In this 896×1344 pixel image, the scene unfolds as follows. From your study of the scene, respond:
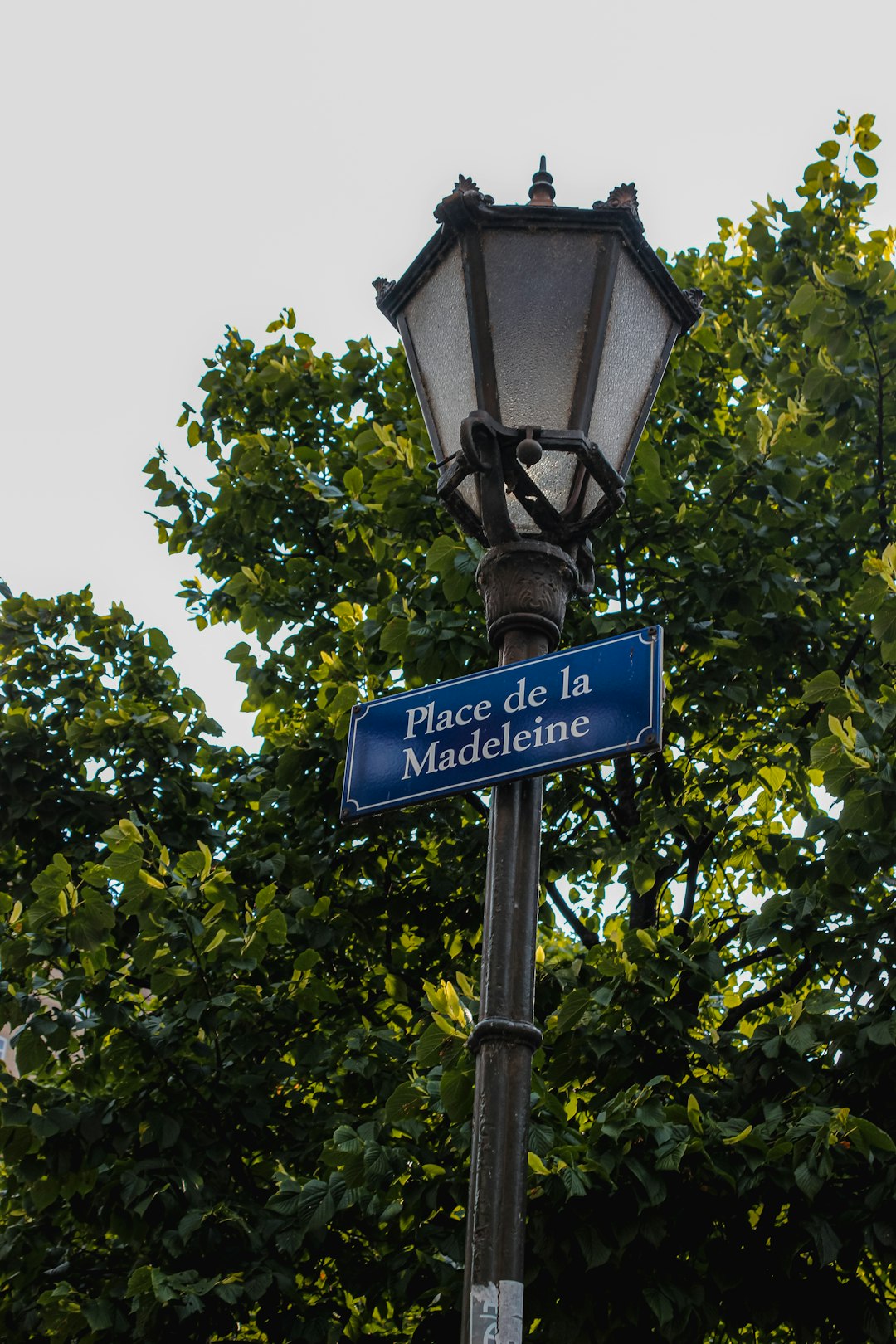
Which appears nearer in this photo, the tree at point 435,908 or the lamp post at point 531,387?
the lamp post at point 531,387

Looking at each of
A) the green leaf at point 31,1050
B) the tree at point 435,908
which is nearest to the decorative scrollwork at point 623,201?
the tree at point 435,908

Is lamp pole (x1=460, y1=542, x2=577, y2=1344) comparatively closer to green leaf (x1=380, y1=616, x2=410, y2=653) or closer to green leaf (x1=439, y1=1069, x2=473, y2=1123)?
green leaf (x1=439, y1=1069, x2=473, y2=1123)

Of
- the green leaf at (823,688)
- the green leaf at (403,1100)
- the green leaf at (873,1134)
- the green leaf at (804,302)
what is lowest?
the green leaf at (873,1134)

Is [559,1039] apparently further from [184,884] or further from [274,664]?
[274,664]

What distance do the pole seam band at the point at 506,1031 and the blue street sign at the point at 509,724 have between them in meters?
0.56

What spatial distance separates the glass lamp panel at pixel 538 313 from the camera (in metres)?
3.44

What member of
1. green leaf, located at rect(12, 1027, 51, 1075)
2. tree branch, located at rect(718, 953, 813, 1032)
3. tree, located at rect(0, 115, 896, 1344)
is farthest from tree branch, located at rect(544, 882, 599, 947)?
green leaf, located at rect(12, 1027, 51, 1075)

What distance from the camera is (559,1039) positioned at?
559 centimetres

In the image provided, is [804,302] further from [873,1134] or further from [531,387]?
[873,1134]

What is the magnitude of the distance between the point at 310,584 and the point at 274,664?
0.55m

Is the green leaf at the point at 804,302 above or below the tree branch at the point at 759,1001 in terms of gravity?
above

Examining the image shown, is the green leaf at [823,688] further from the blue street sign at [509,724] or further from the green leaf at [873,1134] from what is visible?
the blue street sign at [509,724]

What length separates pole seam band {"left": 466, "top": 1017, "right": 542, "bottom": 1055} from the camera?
9.18ft

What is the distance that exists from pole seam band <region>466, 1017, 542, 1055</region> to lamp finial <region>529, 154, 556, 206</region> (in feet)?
7.31
